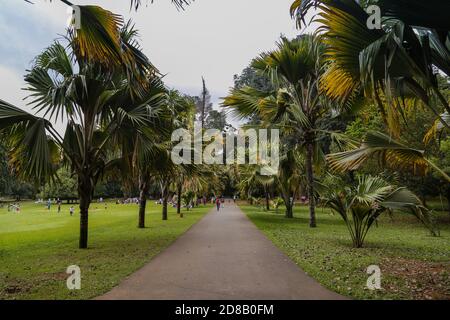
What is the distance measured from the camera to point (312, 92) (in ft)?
52.4

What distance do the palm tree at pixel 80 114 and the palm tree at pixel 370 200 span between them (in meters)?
5.53

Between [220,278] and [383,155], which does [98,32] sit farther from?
[383,155]

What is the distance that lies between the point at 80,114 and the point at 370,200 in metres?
8.12

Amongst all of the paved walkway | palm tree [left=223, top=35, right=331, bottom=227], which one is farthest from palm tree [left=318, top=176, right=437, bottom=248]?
palm tree [left=223, top=35, right=331, bottom=227]

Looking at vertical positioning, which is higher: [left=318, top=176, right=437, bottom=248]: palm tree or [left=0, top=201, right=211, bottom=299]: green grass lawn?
[left=318, top=176, right=437, bottom=248]: palm tree

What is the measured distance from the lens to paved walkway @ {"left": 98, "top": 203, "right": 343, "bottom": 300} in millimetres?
5199

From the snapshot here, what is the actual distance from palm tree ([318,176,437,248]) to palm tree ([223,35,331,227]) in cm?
515

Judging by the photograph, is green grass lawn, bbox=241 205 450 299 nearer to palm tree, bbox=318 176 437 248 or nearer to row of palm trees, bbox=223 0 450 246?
palm tree, bbox=318 176 437 248

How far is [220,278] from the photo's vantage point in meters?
6.23

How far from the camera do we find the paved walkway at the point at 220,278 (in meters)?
5.20

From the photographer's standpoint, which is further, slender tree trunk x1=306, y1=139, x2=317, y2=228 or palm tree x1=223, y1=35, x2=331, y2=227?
slender tree trunk x1=306, y1=139, x2=317, y2=228
